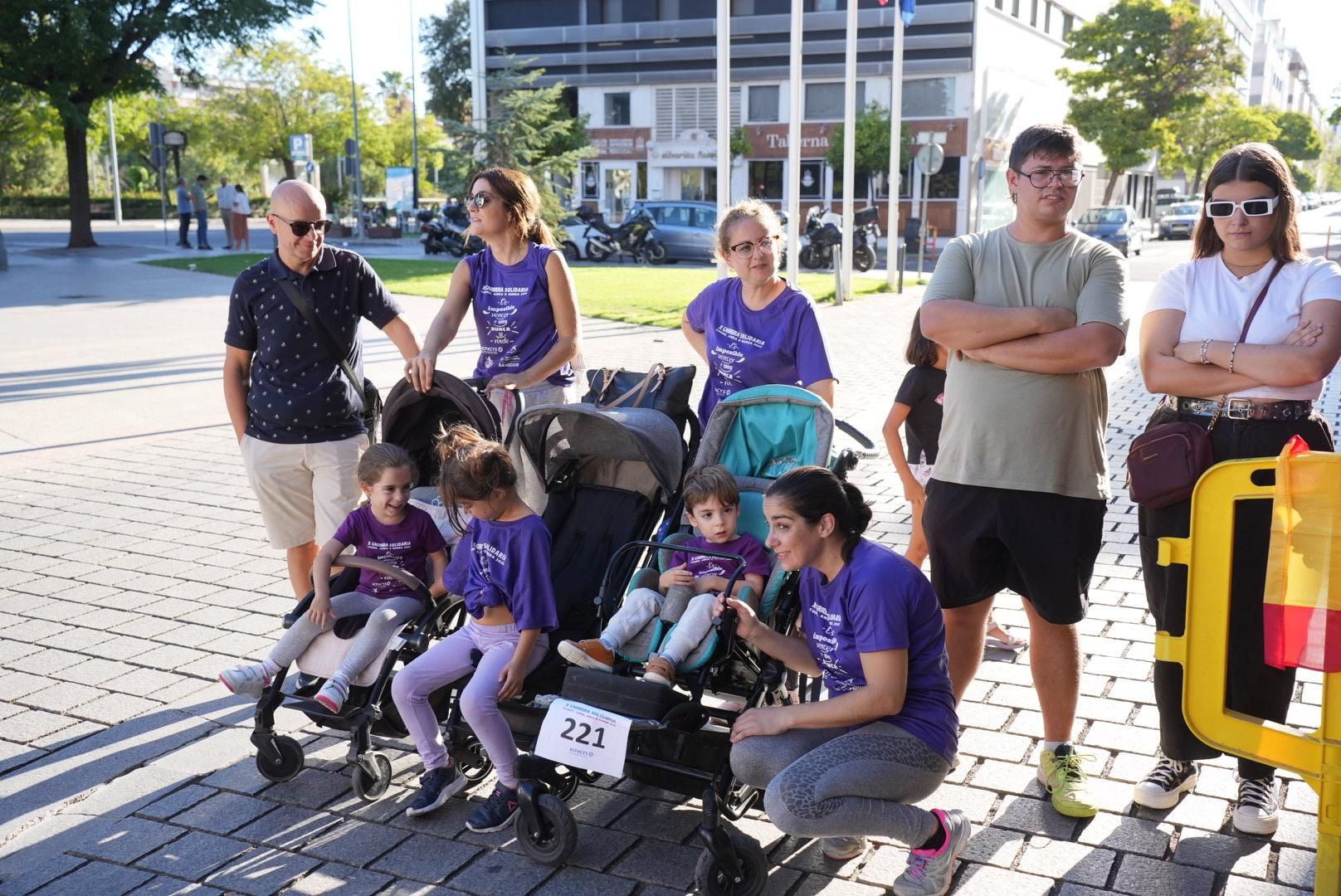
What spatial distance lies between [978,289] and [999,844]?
5.78ft

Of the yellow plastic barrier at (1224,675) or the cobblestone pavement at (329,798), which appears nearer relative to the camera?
the yellow plastic barrier at (1224,675)

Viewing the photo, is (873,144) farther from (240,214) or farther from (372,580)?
(372,580)

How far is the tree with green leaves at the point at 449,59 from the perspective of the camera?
69.6m

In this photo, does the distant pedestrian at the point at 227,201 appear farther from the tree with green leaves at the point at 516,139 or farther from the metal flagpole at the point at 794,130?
the metal flagpole at the point at 794,130

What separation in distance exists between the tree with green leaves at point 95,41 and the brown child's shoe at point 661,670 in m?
30.3

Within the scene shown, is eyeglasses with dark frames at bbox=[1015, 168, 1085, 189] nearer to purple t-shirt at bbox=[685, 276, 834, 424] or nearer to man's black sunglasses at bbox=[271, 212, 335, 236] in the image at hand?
purple t-shirt at bbox=[685, 276, 834, 424]

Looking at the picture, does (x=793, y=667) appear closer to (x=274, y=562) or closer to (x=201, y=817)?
(x=201, y=817)

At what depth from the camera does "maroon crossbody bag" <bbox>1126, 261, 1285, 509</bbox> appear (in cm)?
369

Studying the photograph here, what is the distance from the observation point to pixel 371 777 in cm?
410

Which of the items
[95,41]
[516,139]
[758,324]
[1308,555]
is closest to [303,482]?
[758,324]

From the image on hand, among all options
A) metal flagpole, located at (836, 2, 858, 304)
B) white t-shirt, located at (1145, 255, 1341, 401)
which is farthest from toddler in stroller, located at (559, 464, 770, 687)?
metal flagpole, located at (836, 2, 858, 304)

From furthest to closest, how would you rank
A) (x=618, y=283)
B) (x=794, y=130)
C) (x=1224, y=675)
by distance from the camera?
(x=618, y=283), (x=794, y=130), (x=1224, y=675)

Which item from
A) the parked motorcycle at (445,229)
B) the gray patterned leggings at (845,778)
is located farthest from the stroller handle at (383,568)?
the parked motorcycle at (445,229)

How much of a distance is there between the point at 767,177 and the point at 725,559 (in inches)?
2038
